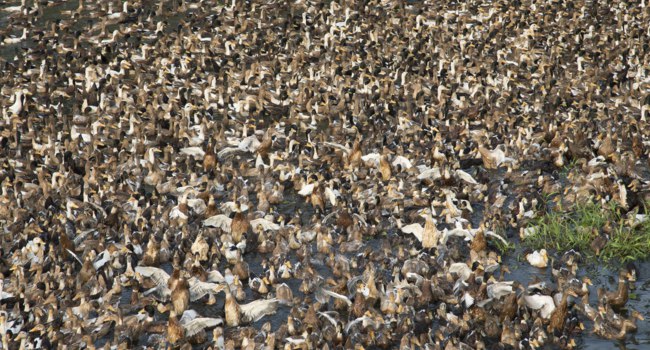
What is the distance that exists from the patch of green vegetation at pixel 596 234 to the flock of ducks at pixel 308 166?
0.35 metres

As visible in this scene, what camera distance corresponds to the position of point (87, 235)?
68.3ft

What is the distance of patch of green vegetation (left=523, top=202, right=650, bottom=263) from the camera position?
816 inches

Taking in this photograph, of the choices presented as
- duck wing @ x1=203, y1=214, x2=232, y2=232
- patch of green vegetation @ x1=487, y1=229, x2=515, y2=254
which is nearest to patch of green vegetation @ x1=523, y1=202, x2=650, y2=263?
patch of green vegetation @ x1=487, y1=229, x2=515, y2=254

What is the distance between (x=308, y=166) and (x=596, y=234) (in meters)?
6.21

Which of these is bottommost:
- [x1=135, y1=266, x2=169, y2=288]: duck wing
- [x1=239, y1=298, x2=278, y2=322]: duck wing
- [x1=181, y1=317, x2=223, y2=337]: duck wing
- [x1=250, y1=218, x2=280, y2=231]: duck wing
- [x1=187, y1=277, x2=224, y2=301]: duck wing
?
[x1=250, y1=218, x2=280, y2=231]: duck wing

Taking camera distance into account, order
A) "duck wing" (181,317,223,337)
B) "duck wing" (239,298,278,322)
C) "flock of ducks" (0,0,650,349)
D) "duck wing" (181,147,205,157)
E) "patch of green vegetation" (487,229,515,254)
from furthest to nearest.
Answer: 1. "duck wing" (181,147,205,157)
2. "patch of green vegetation" (487,229,515,254)
3. "duck wing" (239,298,278,322)
4. "flock of ducks" (0,0,650,349)
5. "duck wing" (181,317,223,337)

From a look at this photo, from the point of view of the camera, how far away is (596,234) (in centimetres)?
2094

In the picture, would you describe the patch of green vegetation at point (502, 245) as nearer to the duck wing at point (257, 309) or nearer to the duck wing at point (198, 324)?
the duck wing at point (257, 309)

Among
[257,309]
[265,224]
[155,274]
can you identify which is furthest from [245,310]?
[265,224]

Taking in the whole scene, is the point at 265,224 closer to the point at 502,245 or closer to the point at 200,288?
the point at 200,288

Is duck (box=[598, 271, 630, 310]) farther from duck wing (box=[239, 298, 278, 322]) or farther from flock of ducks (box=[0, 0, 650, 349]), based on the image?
duck wing (box=[239, 298, 278, 322])

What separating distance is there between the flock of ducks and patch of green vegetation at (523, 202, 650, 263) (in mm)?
353

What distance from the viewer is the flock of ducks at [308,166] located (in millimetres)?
18266

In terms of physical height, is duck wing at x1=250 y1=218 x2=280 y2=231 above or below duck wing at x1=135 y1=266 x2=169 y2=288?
below
